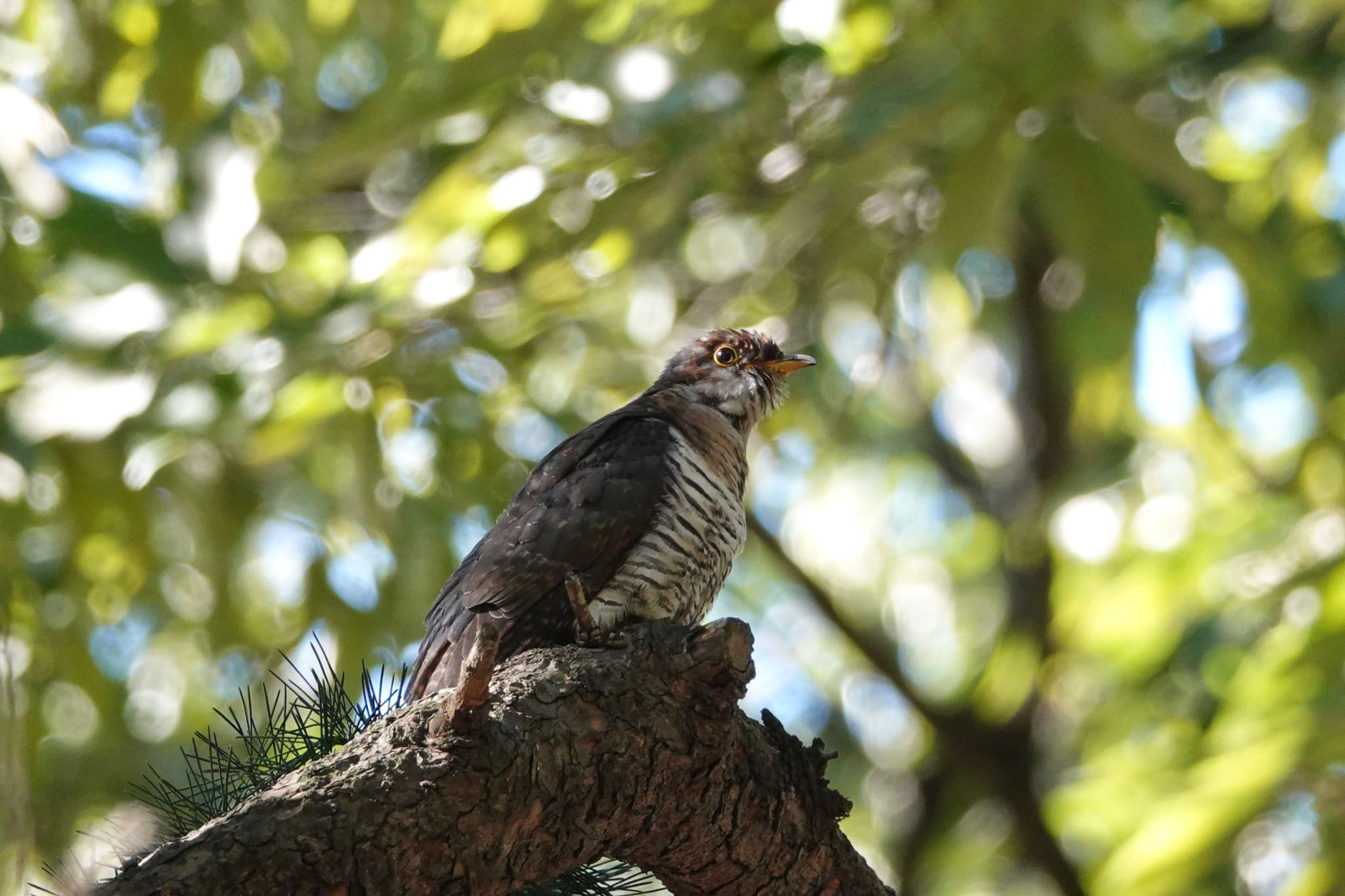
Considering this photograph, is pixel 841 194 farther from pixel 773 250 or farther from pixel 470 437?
pixel 470 437

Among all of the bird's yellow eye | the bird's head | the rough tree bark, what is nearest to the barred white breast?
the rough tree bark

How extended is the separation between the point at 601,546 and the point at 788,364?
1.48m

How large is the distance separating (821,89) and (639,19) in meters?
0.65

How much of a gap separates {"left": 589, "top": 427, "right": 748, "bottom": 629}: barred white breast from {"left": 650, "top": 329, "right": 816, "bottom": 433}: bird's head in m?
0.85

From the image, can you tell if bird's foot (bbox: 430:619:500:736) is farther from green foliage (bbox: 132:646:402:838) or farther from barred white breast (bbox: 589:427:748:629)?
barred white breast (bbox: 589:427:748:629)

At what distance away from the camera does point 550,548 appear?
11.1 ft

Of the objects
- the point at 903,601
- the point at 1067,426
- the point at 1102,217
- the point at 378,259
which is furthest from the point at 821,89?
the point at 903,601

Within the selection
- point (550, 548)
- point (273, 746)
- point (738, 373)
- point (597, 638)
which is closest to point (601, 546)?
point (550, 548)

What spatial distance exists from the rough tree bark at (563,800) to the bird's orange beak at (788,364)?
1.92m

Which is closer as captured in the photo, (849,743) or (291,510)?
(291,510)

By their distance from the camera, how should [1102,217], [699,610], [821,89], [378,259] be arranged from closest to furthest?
[1102,217] → [699,610] → [378,259] → [821,89]

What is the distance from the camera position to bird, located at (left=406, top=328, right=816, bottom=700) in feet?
10.9

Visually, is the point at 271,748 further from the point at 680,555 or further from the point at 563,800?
the point at 680,555

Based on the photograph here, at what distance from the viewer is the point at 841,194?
3.82 m
